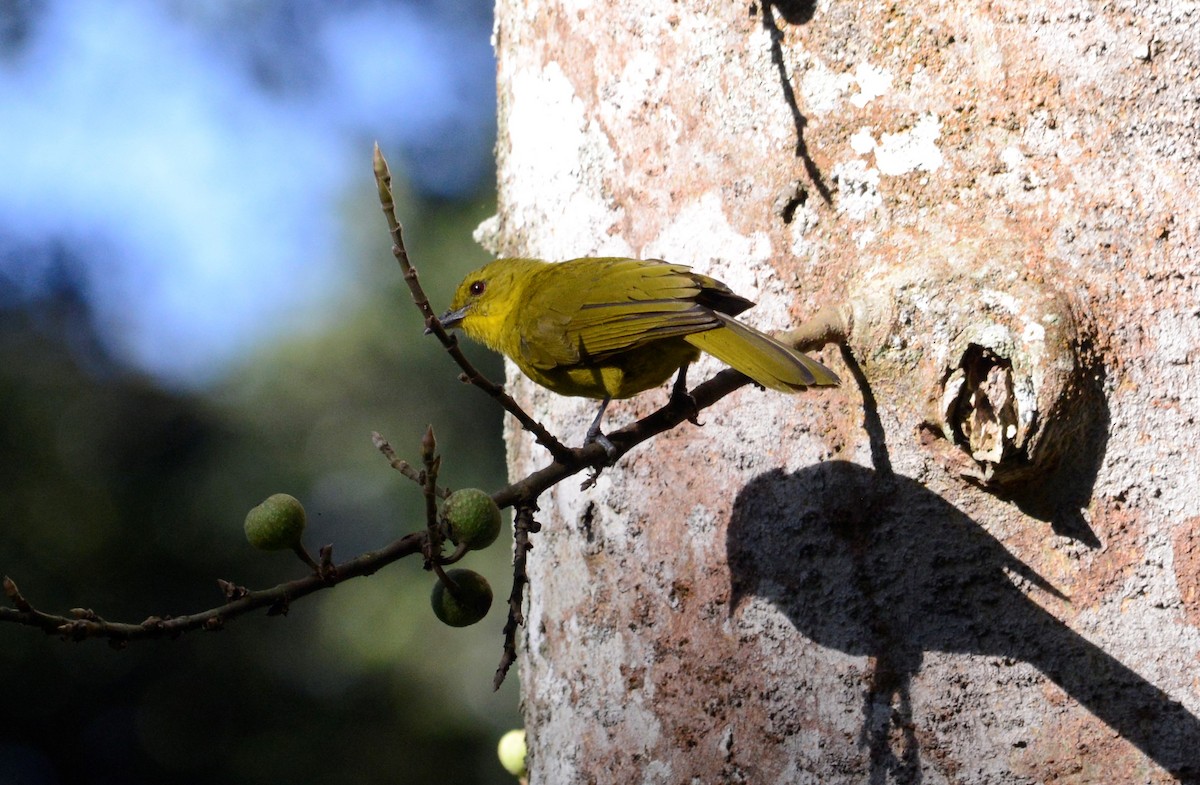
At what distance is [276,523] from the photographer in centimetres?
158

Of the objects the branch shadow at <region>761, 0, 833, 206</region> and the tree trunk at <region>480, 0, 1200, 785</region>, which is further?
the branch shadow at <region>761, 0, 833, 206</region>

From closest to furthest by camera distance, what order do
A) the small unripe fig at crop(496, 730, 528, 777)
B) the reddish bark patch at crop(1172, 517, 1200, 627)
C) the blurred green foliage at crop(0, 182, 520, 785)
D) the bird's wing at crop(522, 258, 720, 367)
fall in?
the reddish bark patch at crop(1172, 517, 1200, 627) < the bird's wing at crop(522, 258, 720, 367) < the small unripe fig at crop(496, 730, 528, 777) < the blurred green foliage at crop(0, 182, 520, 785)

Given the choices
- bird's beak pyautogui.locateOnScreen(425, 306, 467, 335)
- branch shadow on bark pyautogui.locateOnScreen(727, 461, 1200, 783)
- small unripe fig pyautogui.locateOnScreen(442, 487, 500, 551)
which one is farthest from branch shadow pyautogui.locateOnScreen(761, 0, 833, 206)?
bird's beak pyautogui.locateOnScreen(425, 306, 467, 335)

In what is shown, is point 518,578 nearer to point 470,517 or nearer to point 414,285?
point 470,517

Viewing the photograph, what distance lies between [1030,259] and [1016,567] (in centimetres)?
53

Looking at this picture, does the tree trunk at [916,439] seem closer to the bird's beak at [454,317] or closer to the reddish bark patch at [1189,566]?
the reddish bark patch at [1189,566]

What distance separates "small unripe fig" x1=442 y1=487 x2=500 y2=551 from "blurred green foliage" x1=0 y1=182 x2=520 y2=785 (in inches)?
219

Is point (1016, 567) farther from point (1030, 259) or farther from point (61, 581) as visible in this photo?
point (61, 581)

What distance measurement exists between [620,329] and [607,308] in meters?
0.07

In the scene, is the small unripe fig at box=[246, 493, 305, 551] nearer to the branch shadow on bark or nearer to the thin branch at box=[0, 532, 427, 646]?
the thin branch at box=[0, 532, 427, 646]

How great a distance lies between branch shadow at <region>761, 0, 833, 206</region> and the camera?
81.2 inches

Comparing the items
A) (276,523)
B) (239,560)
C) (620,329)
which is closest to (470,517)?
(276,523)

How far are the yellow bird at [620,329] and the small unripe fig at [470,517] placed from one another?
1.31 feet

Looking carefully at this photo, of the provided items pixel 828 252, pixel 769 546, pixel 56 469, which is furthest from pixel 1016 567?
pixel 56 469
